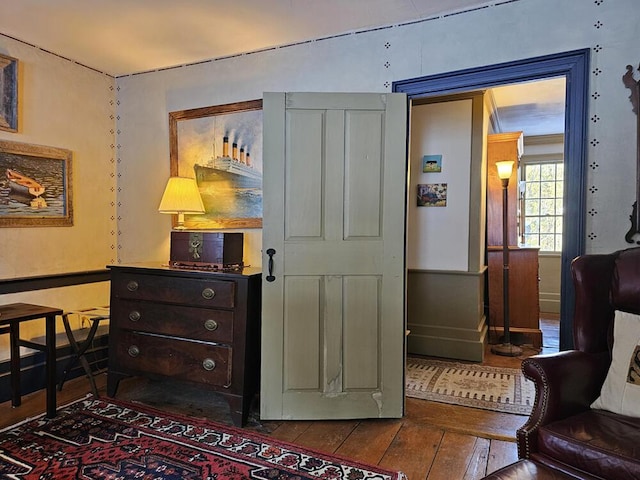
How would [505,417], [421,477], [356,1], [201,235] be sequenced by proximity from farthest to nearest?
[201,235] → [505,417] → [356,1] → [421,477]

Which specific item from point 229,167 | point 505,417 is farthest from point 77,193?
point 505,417

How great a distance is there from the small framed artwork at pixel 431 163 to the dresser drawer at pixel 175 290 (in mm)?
2196

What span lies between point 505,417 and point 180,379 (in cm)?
196

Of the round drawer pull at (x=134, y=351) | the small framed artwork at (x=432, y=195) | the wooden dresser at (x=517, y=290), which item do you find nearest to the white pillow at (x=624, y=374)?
the small framed artwork at (x=432, y=195)

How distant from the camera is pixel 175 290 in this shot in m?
2.72

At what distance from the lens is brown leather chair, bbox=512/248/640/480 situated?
145cm

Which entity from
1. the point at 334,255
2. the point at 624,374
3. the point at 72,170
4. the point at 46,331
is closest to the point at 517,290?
the point at 334,255

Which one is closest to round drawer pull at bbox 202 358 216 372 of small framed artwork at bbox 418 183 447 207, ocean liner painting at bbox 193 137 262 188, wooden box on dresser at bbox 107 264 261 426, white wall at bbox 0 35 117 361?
wooden box on dresser at bbox 107 264 261 426

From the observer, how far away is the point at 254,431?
2.47 metres

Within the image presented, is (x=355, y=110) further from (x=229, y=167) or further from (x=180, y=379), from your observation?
(x=180, y=379)

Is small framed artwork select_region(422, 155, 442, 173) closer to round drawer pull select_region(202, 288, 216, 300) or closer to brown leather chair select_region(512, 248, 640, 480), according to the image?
brown leather chair select_region(512, 248, 640, 480)

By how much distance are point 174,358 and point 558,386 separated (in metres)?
2.07

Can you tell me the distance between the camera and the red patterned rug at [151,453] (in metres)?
2.02

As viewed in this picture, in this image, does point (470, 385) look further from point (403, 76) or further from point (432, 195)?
point (403, 76)
